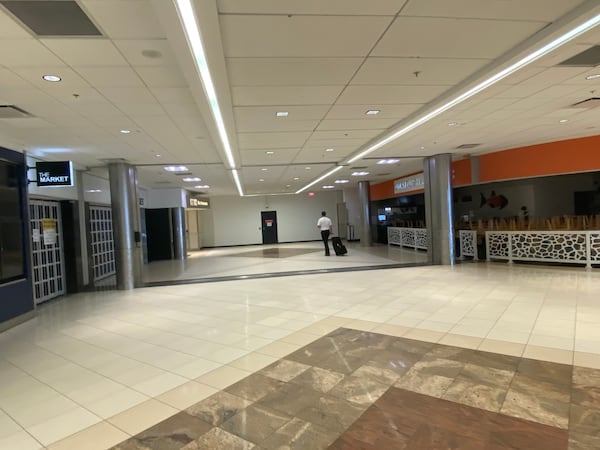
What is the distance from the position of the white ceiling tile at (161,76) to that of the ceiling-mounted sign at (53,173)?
3.65 meters

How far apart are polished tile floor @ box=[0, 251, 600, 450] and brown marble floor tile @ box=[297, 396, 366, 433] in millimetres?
223

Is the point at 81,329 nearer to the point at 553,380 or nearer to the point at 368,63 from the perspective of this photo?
the point at 368,63

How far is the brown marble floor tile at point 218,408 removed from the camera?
101 inches

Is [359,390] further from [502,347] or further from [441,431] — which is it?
[502,347]

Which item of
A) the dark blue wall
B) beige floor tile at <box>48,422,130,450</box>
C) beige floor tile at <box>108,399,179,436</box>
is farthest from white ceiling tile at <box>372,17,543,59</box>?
the dark blue wall

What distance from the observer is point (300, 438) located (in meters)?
2.28

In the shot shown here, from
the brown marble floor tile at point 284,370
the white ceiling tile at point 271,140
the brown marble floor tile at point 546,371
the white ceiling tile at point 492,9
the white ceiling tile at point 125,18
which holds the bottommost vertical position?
the brown marble floor tile at point 546,371

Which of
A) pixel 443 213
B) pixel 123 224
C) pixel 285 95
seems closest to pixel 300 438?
pixel 285 95

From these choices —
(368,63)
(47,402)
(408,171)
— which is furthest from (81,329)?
(408,171)

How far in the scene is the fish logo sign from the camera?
1092cm

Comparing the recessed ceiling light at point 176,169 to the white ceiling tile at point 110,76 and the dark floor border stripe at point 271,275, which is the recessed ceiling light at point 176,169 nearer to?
the dark floor border stripe at point 271,275

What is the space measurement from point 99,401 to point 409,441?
8.18ft

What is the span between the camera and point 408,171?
13.2m

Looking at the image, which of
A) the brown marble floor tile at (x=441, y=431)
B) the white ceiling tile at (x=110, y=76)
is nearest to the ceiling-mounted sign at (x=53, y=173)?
the white ceiling tile at (x=110, y=76)
